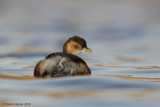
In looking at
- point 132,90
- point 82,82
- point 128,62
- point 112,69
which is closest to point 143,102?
point 132,90

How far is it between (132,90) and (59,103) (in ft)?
6.50

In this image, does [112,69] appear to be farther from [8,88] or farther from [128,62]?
[8,88]

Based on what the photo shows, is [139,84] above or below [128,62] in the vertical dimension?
below

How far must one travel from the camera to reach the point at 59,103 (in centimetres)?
881

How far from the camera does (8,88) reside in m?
10.4

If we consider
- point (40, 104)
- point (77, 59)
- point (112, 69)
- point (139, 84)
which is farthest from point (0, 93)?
point (112, 69)

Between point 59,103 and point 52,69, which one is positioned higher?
point 52,69

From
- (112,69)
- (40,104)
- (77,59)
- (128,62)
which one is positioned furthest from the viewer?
(128,62)

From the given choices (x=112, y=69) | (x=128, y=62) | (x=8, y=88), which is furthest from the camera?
(x=128, y=62)

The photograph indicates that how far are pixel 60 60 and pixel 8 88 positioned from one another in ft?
3.79

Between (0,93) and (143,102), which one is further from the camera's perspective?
(0,93)

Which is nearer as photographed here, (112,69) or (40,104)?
(40,104)

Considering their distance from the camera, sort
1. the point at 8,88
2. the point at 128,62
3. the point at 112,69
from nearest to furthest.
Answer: the point at 8,88
the point at 112,69
the point at 128,62

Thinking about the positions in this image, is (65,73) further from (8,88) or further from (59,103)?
(59,103)
